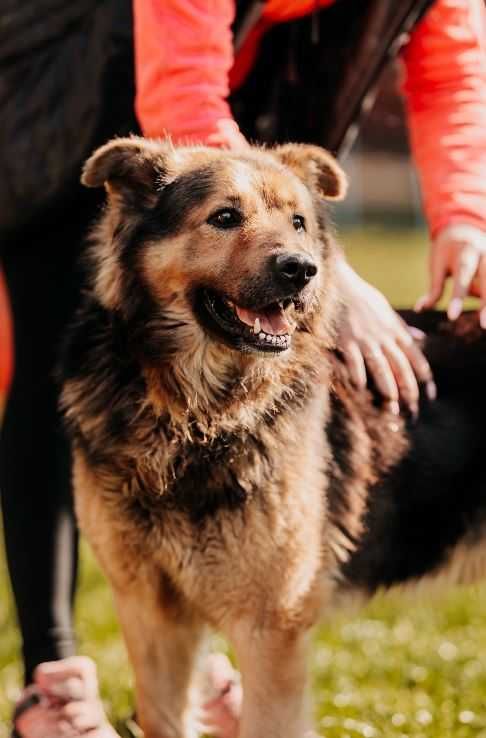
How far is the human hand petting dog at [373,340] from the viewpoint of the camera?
3027 mm

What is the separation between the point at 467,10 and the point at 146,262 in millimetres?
1249

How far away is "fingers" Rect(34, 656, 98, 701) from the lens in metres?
3.13

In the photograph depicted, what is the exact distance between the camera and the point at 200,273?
284 cm

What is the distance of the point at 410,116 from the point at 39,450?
58.6 inches

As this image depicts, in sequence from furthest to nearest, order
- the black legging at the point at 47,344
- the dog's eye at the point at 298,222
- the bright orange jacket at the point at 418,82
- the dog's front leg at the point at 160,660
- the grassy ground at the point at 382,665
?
1. the grassy ground at the point at 382,665
2. the black legging at the point at 47,344
3. the dog's front leg at the point at 160,660
4. the dog's eye at the point at 298,222
5. the bright orange jacket at the point at 418,82

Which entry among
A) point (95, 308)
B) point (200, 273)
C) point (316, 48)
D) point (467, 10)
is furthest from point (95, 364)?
point (467, 10)

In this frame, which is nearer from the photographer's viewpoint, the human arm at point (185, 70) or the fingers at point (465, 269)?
the human arm at point (185, 70)

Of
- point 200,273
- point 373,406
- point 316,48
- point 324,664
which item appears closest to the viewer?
point 200,273

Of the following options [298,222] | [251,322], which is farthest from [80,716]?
[298,222]

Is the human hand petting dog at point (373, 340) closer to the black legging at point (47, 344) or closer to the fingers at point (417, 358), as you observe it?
the fingers at point (417, 358)

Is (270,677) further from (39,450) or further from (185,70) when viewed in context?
(185,70)

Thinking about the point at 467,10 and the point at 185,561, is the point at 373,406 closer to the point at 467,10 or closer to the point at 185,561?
the point at 185,561

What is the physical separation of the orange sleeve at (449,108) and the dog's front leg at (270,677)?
3.92 feet

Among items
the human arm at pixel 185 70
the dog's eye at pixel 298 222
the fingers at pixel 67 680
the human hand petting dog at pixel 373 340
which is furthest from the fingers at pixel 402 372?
the fingers at pixel 67 680
